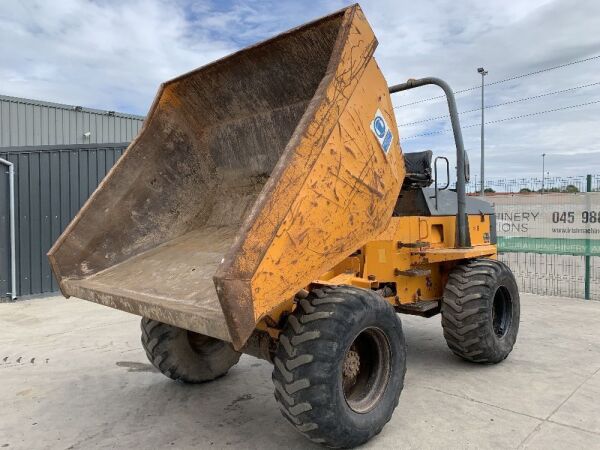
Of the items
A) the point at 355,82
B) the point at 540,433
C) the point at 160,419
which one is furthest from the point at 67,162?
the point at 540,433

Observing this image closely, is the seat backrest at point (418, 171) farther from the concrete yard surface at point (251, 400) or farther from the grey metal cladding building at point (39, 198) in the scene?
the grey metal cladding building at point (39, 198)

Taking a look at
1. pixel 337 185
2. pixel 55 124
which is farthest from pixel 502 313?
pixel 55 124

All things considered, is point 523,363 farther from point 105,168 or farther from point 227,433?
point 105,168

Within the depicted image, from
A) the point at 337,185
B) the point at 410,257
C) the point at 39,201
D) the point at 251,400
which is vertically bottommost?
the point at 251,400

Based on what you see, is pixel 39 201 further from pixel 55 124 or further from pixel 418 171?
pixel 55 124

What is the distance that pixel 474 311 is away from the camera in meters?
4.68

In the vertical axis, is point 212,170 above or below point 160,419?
above

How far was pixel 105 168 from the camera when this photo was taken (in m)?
10.7

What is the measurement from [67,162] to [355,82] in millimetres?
8600

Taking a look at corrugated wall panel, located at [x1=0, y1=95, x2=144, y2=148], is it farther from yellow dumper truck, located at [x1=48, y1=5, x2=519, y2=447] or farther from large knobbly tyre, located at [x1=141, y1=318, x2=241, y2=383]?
large knobbly tyre, located at [x1=141, y1=318, x2=241, y2=383]

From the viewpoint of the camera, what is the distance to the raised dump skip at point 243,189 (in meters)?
2.71

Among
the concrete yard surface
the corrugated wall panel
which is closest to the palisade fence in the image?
the concrete yard surface

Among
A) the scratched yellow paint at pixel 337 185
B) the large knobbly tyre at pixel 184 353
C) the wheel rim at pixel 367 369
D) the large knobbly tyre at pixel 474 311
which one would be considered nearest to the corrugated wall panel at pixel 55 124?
the large knobbly tyre at pixel 184 353

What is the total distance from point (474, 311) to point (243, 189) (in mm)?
2472
